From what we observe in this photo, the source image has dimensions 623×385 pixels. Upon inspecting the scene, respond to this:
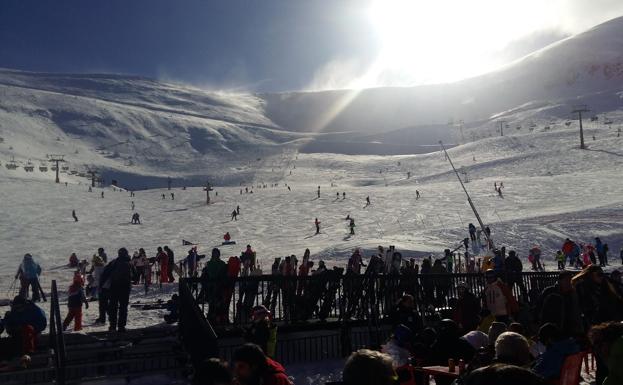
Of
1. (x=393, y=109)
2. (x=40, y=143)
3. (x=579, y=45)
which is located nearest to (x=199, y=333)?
(x=40, y=143)

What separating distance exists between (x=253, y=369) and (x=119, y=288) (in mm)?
7137

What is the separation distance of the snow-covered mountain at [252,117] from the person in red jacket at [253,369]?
65493mm

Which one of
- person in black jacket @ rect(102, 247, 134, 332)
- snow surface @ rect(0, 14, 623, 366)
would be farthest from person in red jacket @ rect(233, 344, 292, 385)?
snow surface @ rect(0, 14, 623, 366)

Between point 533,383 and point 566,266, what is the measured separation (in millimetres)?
24679

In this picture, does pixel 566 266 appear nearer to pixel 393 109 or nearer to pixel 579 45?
pixel 393 109

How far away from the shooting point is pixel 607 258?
25.1 meters

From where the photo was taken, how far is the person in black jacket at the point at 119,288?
33.2 ft

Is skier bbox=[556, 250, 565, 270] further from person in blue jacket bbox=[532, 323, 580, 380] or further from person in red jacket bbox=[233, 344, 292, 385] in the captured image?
person in red jacket bbox=[233, 344, 292, 385]

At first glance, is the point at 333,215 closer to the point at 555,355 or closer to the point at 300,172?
the point at 555,355

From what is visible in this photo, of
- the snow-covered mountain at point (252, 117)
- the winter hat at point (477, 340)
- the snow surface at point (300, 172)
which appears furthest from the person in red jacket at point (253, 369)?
the snow-covered mountain at point (252, 117)

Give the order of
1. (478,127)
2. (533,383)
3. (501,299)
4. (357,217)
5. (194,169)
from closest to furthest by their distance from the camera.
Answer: (533,383)
(501,299)
(357,217)
(194,169)
(478,127)

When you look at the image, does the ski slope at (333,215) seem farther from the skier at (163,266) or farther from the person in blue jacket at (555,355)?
the person in blue jacket at (555,355)

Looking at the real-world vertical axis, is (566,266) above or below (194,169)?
below

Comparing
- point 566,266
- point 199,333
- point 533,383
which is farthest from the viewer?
point 566,266
